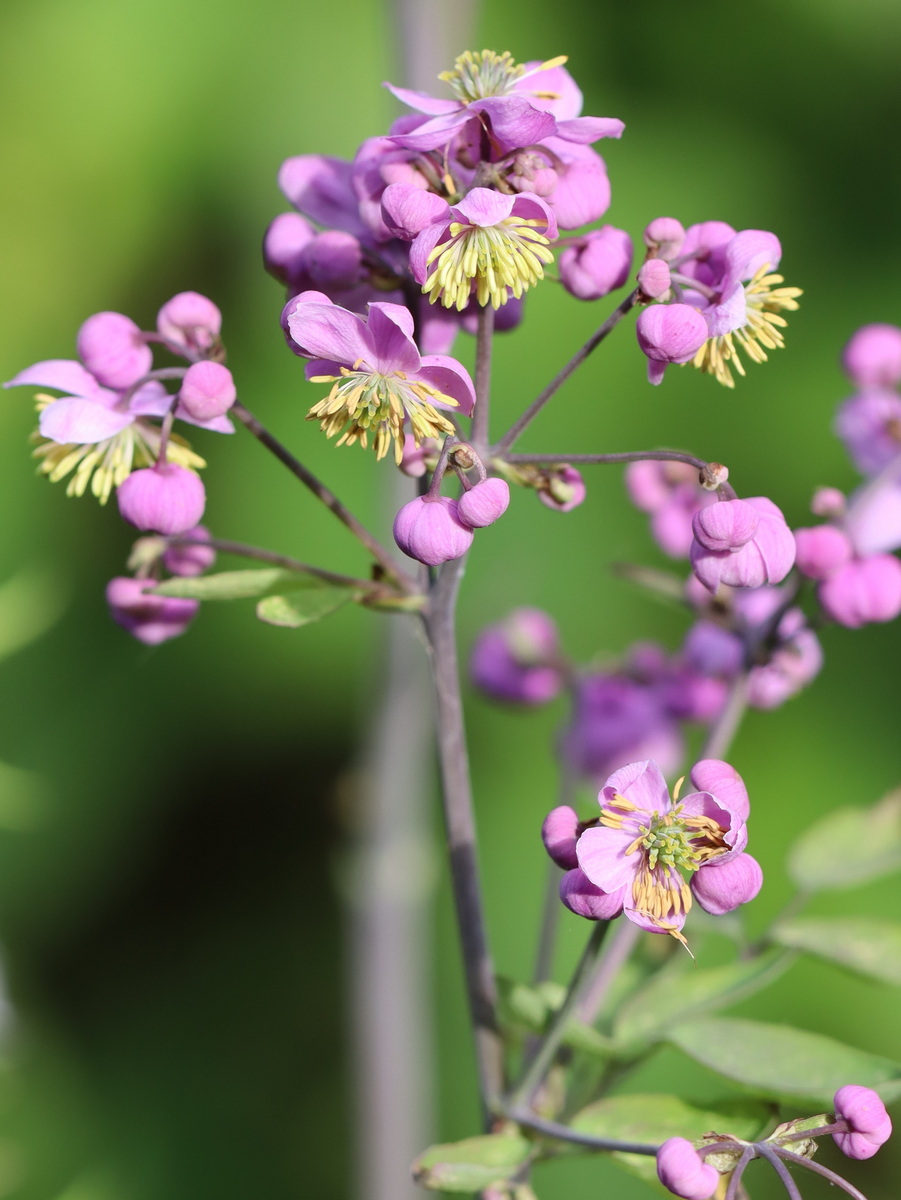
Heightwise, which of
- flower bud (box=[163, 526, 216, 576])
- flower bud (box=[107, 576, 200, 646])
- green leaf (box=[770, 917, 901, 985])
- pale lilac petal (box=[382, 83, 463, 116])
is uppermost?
pale lilac petal (box=[382, 83, 463, 116])

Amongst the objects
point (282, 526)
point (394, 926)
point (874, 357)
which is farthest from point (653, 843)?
point (282, 526)

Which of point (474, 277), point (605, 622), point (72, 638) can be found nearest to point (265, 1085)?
point (72, 638)

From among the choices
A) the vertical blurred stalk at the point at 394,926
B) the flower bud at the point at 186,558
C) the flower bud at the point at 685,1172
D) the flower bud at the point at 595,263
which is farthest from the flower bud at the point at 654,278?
the vertical blurred stalk at the point at 394,926

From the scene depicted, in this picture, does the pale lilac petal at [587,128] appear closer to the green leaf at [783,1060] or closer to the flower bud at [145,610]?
the flower bud at [145,610]

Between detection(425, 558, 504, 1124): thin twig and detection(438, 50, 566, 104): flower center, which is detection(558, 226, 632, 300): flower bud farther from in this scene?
detection(425, 558, 504, 1124): thin twig

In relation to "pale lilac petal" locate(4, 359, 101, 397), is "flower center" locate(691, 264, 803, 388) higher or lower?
higher

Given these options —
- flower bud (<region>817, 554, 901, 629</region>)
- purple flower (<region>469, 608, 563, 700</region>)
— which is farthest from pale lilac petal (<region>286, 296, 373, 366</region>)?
purple flower (<region>469, 608, 563, 700</region>)

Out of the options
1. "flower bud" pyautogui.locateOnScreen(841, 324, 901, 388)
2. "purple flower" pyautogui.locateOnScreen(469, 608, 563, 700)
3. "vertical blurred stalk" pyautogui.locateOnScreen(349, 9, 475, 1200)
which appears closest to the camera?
"flower bud" pyautogui.locateOnScreen(841, 324, 901, 388)
